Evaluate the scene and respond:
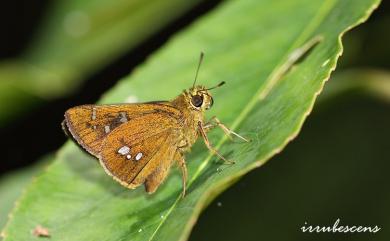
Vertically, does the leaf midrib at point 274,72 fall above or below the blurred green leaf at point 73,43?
below

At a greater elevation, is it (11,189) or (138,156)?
(11,189)

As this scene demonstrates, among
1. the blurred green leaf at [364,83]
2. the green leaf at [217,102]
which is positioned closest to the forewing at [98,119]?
the green leaf at [217,102]

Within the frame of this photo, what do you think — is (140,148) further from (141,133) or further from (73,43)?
(73,43)

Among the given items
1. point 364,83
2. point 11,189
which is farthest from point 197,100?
point 11,189

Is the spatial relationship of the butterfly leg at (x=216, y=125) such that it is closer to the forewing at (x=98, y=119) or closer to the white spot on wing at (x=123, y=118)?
the forewing at (x=98, y=119)

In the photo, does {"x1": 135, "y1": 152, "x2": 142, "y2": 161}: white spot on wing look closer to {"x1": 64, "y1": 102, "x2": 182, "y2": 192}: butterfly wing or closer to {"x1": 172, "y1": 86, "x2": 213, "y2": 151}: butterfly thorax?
{"x1": 64, "y1": 102, "x2": 182, "y2": 192}: butterfly wing

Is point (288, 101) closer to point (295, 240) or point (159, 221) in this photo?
point (159, 221)
